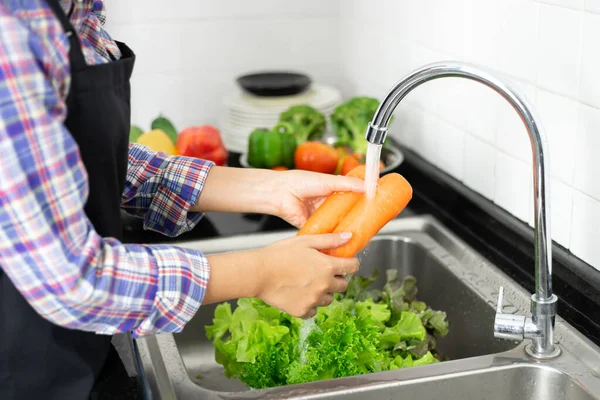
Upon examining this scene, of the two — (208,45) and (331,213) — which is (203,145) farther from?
(331,213)

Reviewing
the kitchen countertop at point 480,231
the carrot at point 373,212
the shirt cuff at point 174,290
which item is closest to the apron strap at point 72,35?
the shirt cuff at point 174,290

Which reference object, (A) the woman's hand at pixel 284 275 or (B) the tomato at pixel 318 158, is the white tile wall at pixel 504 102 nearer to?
(B) the tomato at pixel 318 158

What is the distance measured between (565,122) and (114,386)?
2.74 ft

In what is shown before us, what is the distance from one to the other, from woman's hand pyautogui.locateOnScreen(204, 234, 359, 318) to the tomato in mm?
803

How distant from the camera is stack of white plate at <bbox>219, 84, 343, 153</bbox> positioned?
7.45 ft

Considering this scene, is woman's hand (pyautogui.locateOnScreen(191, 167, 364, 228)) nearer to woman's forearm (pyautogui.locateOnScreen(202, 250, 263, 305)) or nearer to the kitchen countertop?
woman's forearm (pyautogui.locateOnScreen(202, 250, 263, 305))

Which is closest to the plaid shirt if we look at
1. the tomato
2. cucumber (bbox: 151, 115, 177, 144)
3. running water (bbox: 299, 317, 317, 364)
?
running water (bbox: 299, 317, 317, 364)

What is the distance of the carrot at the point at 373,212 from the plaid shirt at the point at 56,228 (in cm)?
30

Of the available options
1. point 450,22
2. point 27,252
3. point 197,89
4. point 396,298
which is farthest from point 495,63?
point 197,89

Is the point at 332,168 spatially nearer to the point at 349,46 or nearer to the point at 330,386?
the point at 349,46

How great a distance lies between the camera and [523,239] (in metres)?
1.52

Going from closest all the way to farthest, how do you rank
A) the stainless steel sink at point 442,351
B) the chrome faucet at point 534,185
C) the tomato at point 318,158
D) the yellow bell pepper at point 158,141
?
the chrome faucet at point 534,185 < the stainless steel sink at point 442,351 < the tomato at point 318,158 < the yellow bell pepper at point 158,141

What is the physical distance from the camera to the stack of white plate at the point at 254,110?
227cm

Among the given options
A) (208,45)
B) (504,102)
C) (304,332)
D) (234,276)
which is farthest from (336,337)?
(208,45)
